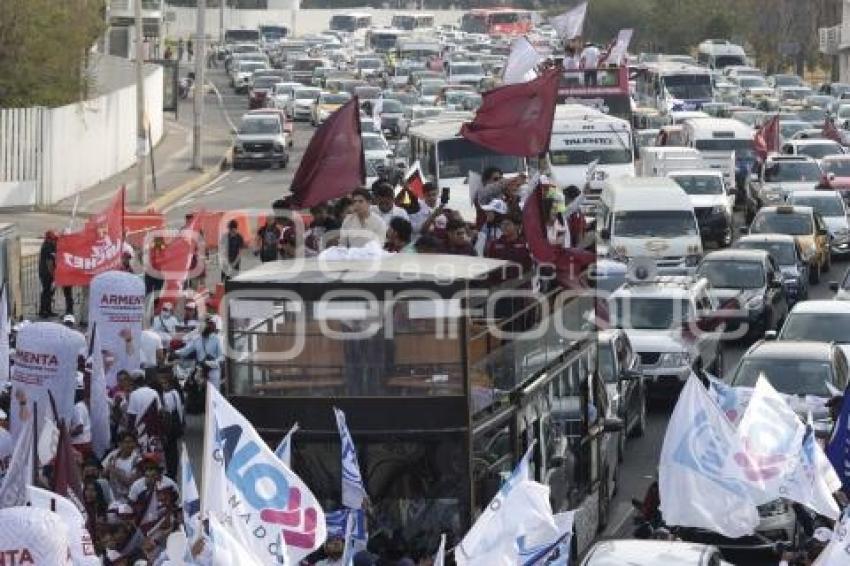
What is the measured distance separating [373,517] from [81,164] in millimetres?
39026

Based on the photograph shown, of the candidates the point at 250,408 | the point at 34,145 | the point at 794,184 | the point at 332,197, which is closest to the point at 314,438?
the point at 250,408

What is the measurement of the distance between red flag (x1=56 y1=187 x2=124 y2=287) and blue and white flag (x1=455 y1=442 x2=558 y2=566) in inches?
592

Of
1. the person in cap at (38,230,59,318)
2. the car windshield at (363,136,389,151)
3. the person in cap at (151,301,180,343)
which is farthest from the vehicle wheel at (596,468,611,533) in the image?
the car windshield at (363,136,389,151)

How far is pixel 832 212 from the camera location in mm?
43438

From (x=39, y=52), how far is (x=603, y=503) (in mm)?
34077

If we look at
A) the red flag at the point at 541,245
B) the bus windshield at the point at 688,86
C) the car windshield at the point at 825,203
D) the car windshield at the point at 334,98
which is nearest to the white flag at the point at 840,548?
the red flag at the point at 541,245

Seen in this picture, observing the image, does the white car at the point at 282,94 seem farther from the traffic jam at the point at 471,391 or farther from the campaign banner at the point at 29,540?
the campaign banner at the point at 29,540

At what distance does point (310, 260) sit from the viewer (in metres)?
19.0

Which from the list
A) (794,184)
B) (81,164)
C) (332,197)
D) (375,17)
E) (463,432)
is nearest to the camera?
(463,432)

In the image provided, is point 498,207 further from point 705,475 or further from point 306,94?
point 306,94

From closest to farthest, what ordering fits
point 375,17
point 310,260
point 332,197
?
1. point 310,260
2. point 332,197
3. point 375,17

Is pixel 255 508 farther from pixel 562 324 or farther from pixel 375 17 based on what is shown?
pixel 375 17

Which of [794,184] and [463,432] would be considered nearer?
Answer: [463,432]

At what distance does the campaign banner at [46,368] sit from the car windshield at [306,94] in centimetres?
5701
